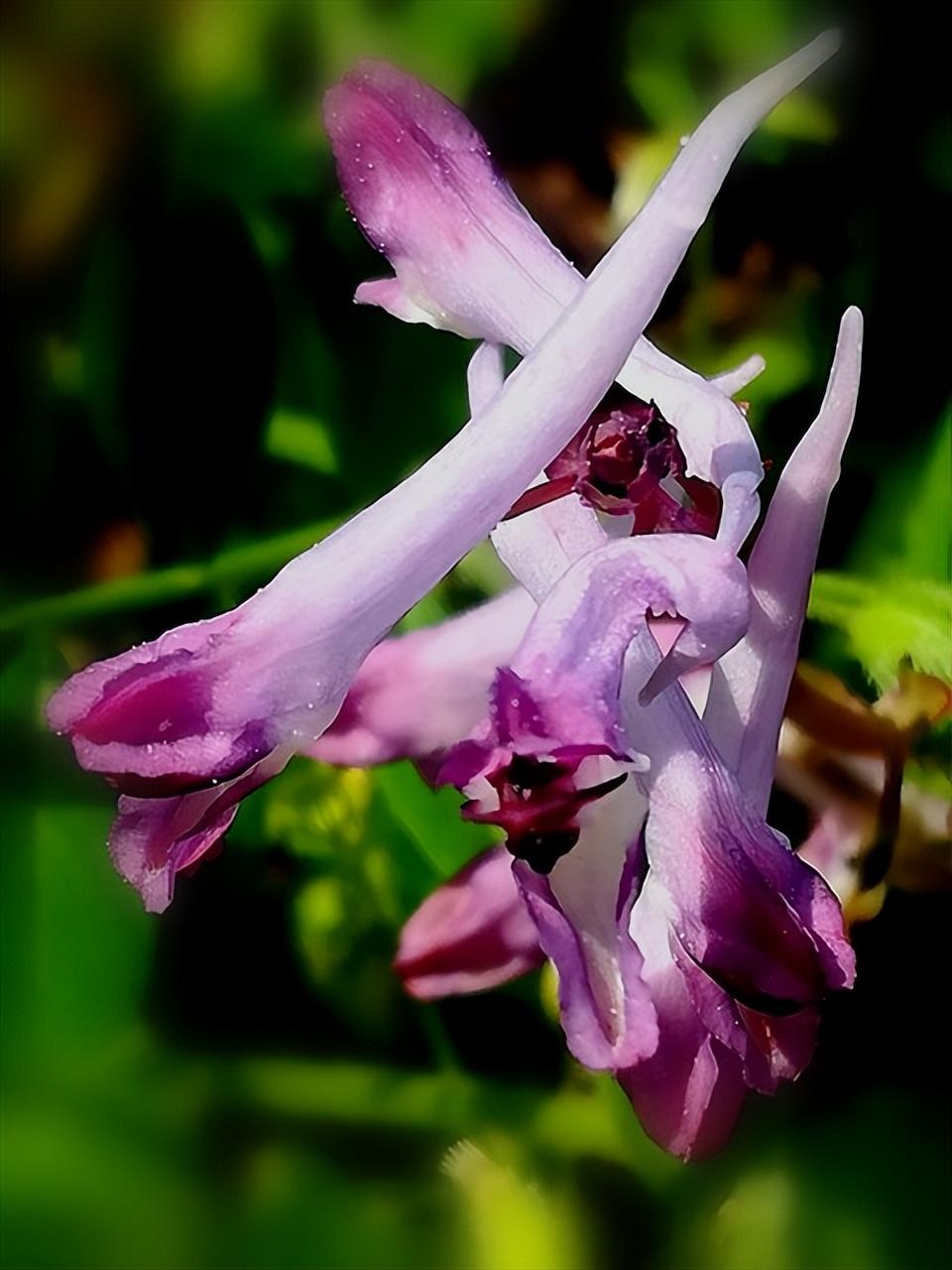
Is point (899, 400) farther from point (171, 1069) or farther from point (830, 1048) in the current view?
point (171, 1069)

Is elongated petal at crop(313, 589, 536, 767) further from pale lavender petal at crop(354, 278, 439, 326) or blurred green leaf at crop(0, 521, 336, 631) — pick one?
blurred green leaf at crop(0, 521, 336, 631)

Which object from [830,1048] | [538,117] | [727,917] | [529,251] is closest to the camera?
[727,917]

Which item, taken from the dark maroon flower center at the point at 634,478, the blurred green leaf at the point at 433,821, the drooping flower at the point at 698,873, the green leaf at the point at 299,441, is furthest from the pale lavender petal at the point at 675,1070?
the green leaf at the point at 299,441

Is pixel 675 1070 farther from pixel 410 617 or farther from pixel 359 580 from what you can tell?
pixel 410 617

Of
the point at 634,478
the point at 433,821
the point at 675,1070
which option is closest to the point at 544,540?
the point at 634,478

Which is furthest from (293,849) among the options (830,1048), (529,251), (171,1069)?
(529,251)

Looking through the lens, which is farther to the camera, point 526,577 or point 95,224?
point 95,224
